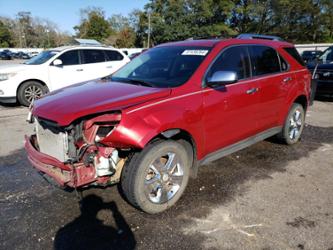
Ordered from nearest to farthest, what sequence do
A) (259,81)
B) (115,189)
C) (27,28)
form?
(115,189), (259,81), (27,28)

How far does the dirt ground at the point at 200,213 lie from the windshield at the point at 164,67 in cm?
136

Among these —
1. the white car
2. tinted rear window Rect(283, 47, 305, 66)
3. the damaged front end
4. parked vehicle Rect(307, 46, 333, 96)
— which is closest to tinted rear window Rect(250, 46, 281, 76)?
tinted rear window Rect(283, 47, 305, 66)

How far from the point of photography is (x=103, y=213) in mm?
3295

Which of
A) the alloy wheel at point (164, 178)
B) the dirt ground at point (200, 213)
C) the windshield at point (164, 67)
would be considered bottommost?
the dirt ground at point (200, 213)

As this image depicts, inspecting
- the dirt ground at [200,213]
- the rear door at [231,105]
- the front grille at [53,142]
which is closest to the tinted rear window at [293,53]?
the rear door at [231,105]

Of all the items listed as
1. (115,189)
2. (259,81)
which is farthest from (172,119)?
(259,81)

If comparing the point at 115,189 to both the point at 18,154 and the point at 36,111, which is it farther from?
the point at 18,154

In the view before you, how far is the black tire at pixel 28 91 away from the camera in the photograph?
8.63m

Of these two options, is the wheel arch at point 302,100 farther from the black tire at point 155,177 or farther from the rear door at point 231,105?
the black tire at point 155,177

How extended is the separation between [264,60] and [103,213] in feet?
10.2

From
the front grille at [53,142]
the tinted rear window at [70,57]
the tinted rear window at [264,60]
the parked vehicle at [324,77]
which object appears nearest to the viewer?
the front grille at [53,142]

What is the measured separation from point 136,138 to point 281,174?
2.46m

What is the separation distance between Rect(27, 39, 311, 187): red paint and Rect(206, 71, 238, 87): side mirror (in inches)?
3.7

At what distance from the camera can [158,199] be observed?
327 cm
